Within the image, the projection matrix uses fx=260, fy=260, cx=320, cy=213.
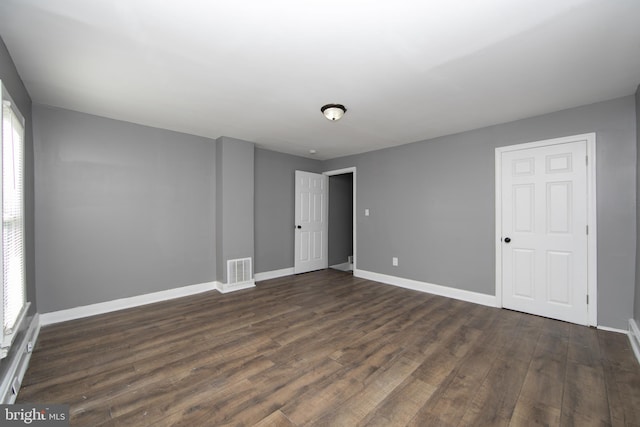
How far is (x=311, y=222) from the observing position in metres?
5.53

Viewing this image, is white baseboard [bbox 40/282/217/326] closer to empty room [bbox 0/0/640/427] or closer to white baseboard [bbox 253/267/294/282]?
empty room [bbox 0/0/640/427]

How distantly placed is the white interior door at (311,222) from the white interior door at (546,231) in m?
3.29

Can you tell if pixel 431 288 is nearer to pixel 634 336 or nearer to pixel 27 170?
pixel 634 336

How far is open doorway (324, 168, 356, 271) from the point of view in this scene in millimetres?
6010

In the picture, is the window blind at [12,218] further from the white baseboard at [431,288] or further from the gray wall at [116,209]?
the white baseboard at [431,288]

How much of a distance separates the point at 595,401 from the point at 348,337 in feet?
5.85

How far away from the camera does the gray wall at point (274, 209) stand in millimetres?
4797

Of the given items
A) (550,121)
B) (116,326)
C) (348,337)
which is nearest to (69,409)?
(116,326)

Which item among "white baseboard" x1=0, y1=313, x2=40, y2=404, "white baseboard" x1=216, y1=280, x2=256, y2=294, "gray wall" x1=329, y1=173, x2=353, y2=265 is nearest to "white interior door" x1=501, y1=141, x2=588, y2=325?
"gray wall" x1=329, y1=173, x2=353, y2=265

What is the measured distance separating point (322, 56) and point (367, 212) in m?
3.34

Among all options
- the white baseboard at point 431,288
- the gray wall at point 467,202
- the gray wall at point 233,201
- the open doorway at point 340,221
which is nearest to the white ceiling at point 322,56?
the gray wall at point 467,202

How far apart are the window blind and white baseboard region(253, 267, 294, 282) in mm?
2947

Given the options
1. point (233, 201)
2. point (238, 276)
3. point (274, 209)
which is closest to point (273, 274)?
point (238, 276)

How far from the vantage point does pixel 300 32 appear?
1720 millimetres
